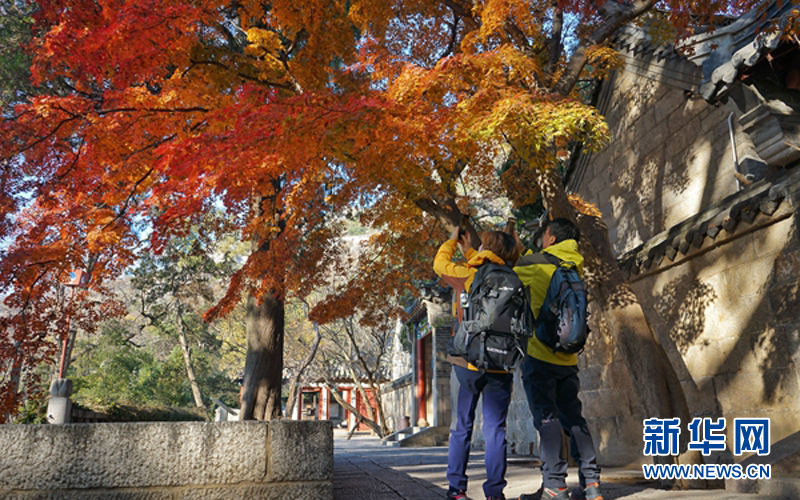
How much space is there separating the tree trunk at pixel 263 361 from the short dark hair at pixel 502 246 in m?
7.01

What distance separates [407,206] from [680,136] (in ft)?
16.0

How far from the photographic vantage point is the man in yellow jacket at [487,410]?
388 cm

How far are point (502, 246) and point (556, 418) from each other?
1.30 m

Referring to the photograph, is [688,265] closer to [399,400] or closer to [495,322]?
[495,322]

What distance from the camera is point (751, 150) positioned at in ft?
26.2

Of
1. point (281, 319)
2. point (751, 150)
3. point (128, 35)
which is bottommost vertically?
point (281, 319)

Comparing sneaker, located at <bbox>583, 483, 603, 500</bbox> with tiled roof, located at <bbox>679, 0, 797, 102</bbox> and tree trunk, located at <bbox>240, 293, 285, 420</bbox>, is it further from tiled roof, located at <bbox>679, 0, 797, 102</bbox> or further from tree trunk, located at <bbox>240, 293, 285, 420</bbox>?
tree trunk, located at <bbox>240, 293, 285, 420</bbox>

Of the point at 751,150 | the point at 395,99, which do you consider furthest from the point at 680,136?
the point at 395,99

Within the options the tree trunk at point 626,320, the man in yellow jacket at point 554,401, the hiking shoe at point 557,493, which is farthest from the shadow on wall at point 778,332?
the hiking shoe at point 557,493

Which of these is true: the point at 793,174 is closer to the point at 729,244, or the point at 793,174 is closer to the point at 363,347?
the point at 729,244

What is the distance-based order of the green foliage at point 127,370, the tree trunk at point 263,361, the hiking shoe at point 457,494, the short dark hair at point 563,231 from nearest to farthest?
the hiking shoe at point 457,494 < the short dark hair at point 563,231 < the tree trunk at point 263,361 < the green foliage at point 127,370

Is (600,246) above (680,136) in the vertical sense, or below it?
below

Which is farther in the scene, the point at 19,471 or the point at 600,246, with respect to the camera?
the point at 600,246

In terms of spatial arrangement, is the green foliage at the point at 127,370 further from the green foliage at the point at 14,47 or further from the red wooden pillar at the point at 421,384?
the green foliage at the point at 14,47
